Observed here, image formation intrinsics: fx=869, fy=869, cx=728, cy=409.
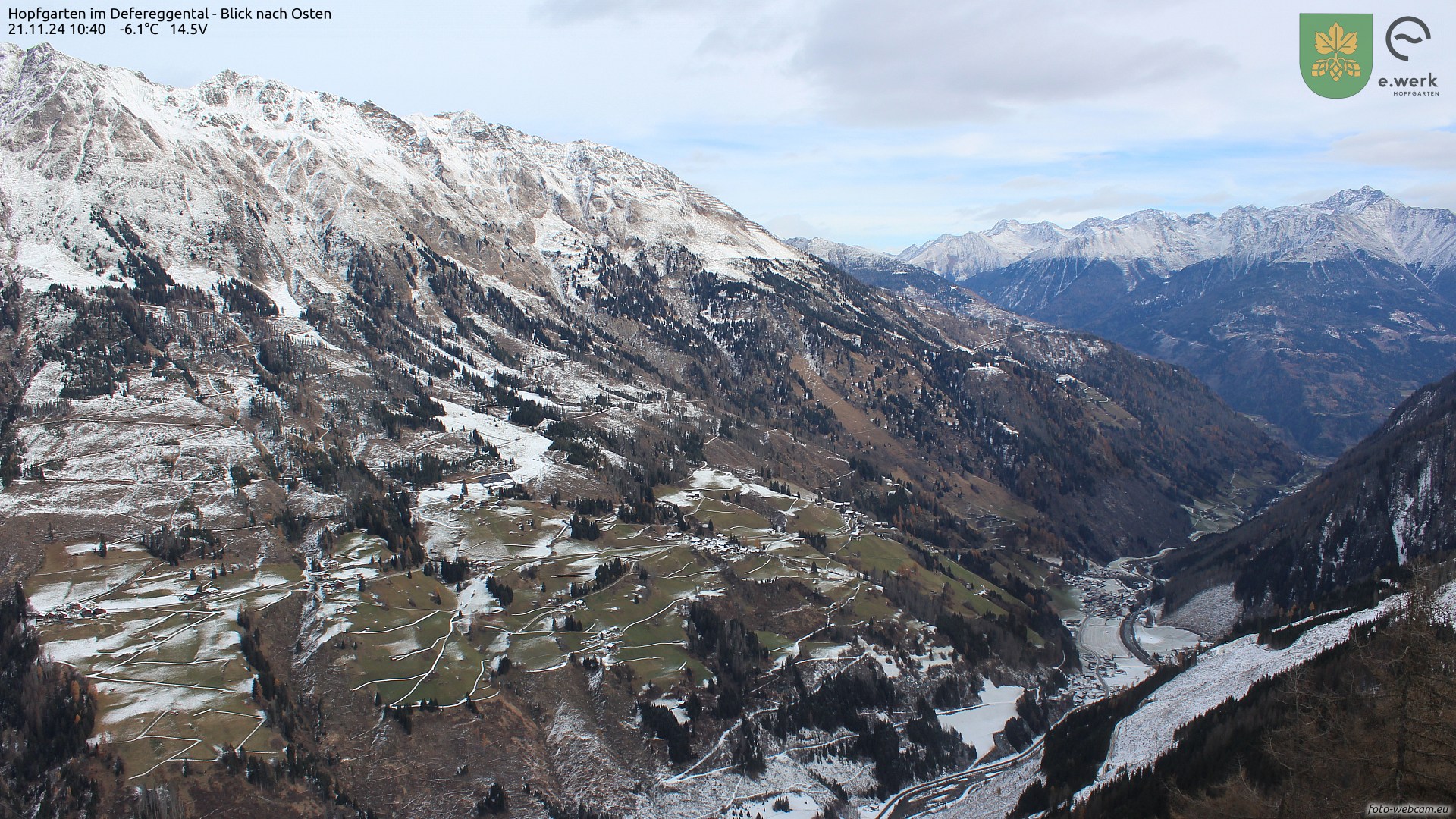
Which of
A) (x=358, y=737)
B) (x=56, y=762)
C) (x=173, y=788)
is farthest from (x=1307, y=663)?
(x=56, y=762)

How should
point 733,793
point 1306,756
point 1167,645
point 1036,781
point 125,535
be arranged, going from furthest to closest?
1. point 1167,645
2. point 125,535
3. point 733,793
4. point 1036,781
5. point 1306,756

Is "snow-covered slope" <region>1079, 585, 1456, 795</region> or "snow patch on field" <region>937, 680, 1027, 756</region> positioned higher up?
"snow-covered slope" <region>1079, 585, 1456, 795</region>

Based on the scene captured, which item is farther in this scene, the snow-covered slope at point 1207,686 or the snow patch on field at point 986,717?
the snow patch on field at point 986,717

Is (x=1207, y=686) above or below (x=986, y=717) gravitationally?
above

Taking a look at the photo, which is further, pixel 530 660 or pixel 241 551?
pixel 241 551

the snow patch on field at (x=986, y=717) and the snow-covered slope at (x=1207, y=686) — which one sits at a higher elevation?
the snow-covered slope at (x=1207, y=686)

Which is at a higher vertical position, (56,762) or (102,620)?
(102,620)

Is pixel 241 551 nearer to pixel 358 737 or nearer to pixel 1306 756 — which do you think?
pixel 358 737

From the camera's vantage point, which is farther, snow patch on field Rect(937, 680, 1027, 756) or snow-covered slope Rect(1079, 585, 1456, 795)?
snow patch on field Rect(937, 680, 1027, 756)

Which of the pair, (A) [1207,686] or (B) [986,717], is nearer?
(A) [1207,686]

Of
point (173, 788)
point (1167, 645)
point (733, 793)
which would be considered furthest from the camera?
point (1167, 645)

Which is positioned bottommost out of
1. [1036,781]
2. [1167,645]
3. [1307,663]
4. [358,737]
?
[1167,645]
